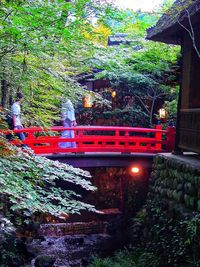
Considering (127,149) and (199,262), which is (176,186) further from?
(127,149)

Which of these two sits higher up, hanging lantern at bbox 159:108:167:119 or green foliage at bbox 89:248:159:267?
hanging lantern at bbox 159:108:167:119

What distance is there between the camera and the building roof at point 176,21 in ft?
22.9

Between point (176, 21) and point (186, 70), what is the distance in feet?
4.69

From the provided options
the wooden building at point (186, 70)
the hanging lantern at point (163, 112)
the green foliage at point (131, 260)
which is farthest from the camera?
the hanging lantern at point (163, 112)

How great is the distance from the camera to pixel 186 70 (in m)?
8.64

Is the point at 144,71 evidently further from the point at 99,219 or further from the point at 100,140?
the point at 99,219

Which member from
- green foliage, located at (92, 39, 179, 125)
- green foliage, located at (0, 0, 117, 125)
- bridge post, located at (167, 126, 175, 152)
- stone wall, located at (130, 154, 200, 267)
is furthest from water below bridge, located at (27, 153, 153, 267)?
green foliage, located at (92, 39, 179, 125)

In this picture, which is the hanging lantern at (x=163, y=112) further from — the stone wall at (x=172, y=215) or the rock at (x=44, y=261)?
the rock at (x=44, y=261)

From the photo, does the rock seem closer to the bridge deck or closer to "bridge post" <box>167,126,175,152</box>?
the bridge deck

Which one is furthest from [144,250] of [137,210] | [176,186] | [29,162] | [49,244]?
[29,162]

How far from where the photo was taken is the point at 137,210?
11.9 meters

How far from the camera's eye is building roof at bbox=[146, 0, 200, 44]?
22.9ft

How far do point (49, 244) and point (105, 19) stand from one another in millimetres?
7197

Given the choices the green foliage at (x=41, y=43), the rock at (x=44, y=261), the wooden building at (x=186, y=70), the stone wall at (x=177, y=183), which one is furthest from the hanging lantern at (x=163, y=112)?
A: the rock at (x=44, y=261)
